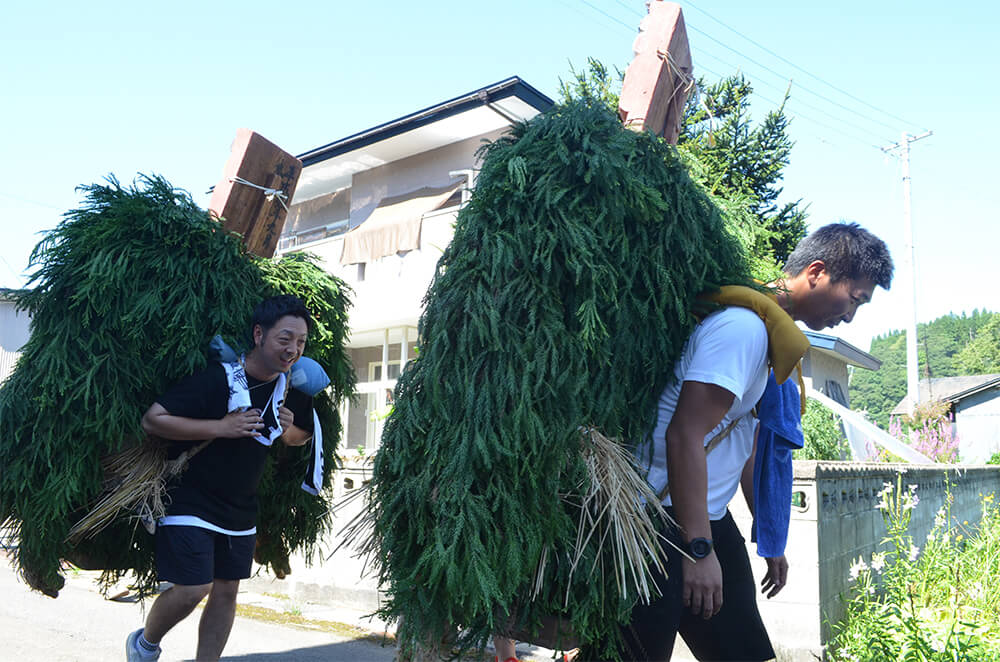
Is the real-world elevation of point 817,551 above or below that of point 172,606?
above

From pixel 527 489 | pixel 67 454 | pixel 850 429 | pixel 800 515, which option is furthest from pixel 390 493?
pixel 850 429

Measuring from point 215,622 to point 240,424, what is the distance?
0.91 m

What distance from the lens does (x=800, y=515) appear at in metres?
4.83

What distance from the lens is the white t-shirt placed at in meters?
2.11

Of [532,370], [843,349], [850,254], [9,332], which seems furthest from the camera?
[9,332]

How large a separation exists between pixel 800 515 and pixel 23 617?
5.84m

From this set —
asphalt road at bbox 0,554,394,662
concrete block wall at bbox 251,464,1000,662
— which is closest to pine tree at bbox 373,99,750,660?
concrete block wall at bbox 251,464,1000,662

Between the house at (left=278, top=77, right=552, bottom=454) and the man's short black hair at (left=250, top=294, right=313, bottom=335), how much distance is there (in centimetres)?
999

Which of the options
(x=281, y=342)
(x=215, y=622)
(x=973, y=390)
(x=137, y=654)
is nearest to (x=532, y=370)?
(x=281, y=342)

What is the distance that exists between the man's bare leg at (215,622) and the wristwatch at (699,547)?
216 cm

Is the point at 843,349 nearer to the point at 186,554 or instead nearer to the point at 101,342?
the point at 186,554

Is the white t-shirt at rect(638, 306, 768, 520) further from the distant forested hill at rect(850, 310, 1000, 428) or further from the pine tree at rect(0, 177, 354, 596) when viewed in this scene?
the distant forested hill at rect(850, 310, 1000, 428)

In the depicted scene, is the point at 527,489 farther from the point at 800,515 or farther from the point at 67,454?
the point at 800,515

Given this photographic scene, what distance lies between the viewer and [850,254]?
245 cm
